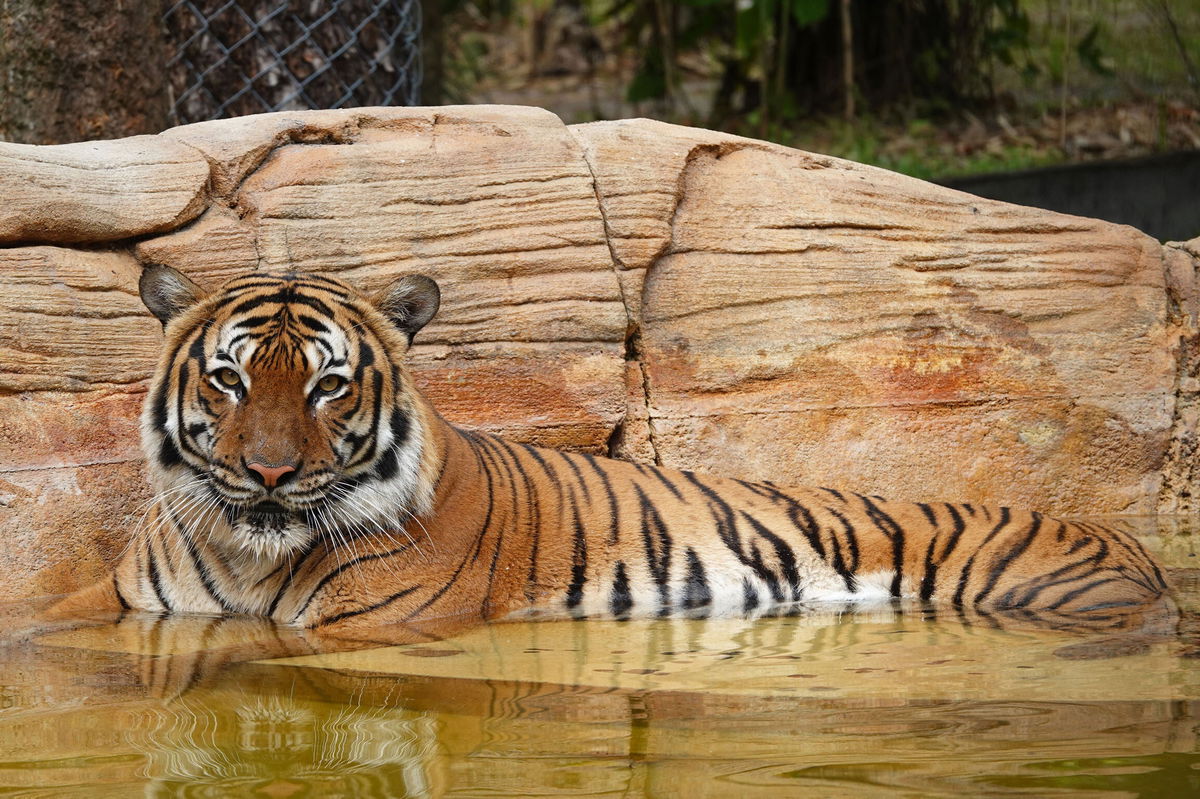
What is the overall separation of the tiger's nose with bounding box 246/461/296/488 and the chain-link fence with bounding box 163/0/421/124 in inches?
141

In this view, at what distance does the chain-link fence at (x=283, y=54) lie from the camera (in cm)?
646

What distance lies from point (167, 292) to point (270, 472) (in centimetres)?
68

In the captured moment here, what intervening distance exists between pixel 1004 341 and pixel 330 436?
9.28ft

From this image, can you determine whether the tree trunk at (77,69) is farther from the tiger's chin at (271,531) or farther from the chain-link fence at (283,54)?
the tiger's chin at (271,531)

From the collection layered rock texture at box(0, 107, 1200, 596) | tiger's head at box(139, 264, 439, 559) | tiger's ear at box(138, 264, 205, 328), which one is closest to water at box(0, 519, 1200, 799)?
tiger's head at box(139, 264, 439, 559)

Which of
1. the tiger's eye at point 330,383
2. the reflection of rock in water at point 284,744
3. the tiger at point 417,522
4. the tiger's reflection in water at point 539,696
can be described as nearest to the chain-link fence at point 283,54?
the tiger at point 417,522

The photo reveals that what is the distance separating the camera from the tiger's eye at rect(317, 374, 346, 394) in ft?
11.8

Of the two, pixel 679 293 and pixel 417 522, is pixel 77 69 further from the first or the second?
pixel 417 522

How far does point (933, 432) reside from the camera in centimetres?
509

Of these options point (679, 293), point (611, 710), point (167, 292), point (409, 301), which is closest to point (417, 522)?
point (409, 301)

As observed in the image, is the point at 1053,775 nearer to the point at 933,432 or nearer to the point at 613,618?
the point at 613,618

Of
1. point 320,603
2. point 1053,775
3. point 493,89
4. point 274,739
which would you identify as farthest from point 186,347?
point 493,89

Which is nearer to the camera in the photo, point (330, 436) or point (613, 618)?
point (330, 436)

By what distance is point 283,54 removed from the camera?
6.49 meters
